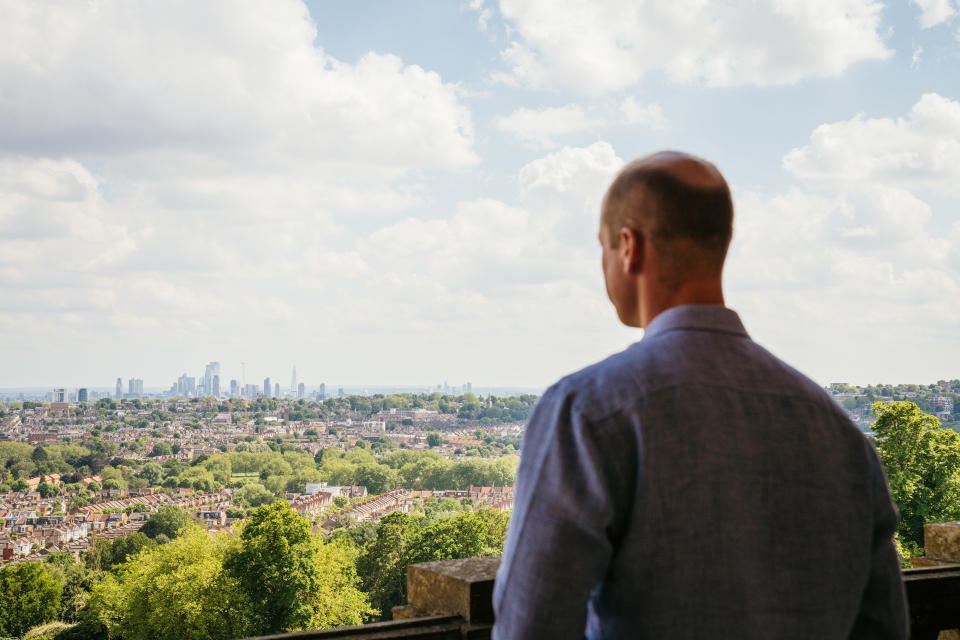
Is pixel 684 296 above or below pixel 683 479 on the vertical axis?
above

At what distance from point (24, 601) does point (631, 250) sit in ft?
90.7

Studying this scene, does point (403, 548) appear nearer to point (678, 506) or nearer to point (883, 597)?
point (883, 597)

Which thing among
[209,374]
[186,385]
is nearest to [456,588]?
[209,374]

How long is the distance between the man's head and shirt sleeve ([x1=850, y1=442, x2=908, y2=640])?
0.28 meters

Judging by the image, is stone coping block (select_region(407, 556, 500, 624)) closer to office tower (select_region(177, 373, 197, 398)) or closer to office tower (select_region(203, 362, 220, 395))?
office tower (select_region(203, 362, 220, 395))

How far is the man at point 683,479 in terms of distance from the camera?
0.69 meters

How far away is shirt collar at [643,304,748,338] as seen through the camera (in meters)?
0.77

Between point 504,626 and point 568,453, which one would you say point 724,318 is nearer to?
point 568,453

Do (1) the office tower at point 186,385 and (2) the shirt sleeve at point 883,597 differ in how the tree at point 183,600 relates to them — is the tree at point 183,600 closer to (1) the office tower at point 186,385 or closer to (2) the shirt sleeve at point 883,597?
(2) the shirt sleeve at point 883,597

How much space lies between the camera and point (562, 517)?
0.68 m

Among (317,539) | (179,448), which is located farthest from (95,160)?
(317,539)

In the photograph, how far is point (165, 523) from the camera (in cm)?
3828

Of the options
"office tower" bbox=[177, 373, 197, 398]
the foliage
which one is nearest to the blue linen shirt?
the foliage

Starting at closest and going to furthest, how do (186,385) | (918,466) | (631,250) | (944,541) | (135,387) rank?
(631,250)
(944,541)
(918,466)
(135,387)
(186,385)
